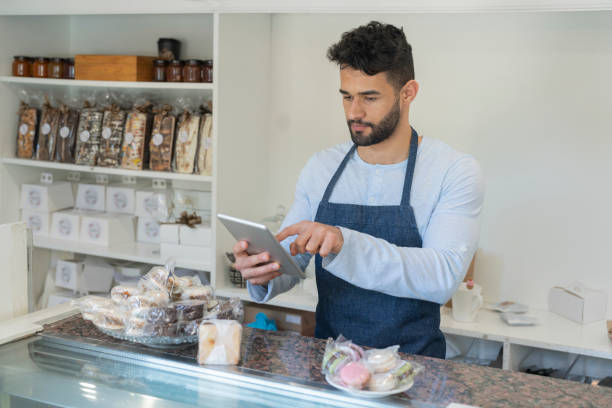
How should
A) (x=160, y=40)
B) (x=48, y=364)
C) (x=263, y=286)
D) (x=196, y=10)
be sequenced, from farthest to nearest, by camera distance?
1. (x=160, y=40)
2. (x=196, y=10)
3. (x=263, y=286)
4. (x=48, y=364)

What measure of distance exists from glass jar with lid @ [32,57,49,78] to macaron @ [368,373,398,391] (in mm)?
2598

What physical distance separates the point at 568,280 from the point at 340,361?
185 centimetres

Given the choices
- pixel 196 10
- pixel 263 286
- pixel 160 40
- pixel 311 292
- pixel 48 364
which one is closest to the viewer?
pixel 48 364

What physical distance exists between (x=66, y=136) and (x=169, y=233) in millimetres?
738

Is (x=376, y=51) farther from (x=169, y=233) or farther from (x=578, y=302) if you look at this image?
(x=169, y=233)

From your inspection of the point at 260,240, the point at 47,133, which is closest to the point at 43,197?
the point at 47,133

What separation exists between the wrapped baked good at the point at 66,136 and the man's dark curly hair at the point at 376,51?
6.09 feet

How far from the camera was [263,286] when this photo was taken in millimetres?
1634

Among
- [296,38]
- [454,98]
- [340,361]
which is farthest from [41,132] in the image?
[340,361]

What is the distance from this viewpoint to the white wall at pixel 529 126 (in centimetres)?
260

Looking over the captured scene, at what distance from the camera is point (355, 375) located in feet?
3.71

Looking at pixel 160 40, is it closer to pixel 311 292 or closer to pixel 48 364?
pixel 311 292

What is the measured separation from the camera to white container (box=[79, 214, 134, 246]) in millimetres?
3086

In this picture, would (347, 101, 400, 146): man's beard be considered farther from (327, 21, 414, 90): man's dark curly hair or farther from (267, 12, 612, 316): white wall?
(267, 12, 612, 316): white wall
